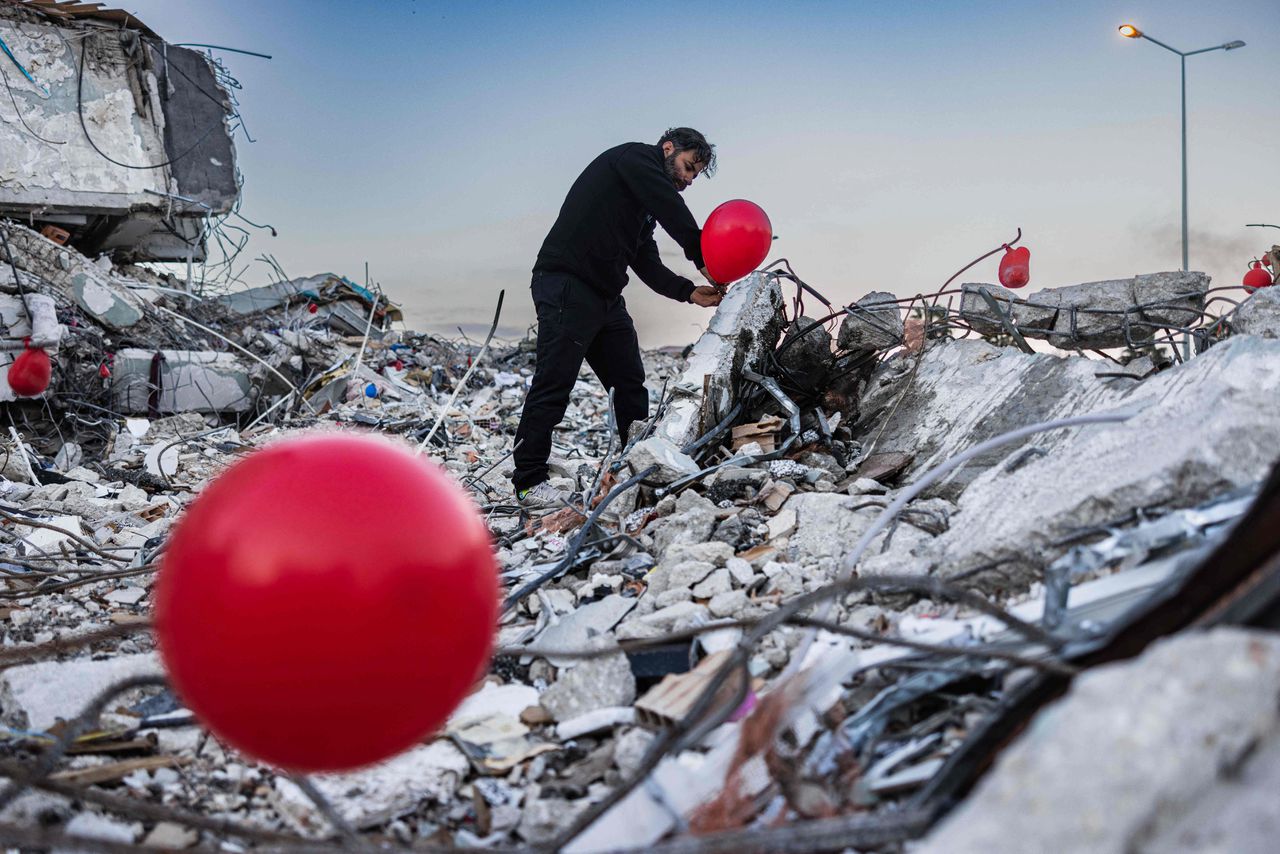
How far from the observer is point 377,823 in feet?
6.23

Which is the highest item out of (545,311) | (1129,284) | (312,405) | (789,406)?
(1129,284)

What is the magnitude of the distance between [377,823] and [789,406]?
10.5ft

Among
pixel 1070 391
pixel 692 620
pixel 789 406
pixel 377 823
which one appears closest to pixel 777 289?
pixel 789 406

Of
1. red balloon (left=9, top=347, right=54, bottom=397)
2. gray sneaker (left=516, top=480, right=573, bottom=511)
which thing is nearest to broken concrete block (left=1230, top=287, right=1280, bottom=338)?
gray sneaker (left=516, top=480, right=573, bottom=511)

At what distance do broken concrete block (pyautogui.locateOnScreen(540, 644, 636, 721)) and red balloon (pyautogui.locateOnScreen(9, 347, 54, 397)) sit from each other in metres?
8.02

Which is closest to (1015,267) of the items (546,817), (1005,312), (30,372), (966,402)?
(1005,312)

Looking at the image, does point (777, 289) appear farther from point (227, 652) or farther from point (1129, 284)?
point (227, 652)

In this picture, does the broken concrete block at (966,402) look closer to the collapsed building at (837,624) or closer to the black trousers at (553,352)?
the collapsed building at (837,624)

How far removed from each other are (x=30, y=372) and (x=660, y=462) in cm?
715

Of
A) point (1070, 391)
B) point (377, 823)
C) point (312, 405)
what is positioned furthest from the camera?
point (312, 405)

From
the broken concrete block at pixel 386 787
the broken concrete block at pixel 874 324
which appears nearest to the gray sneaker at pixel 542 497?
the broken concrete block at pixel 874 324

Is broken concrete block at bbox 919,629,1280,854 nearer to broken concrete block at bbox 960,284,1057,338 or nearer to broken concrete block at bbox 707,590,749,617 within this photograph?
broken concrete block at bbox 707,590,749,617

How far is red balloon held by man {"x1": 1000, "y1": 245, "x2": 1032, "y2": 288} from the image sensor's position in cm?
502

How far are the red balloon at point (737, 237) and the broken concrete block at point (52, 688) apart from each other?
3.26m
